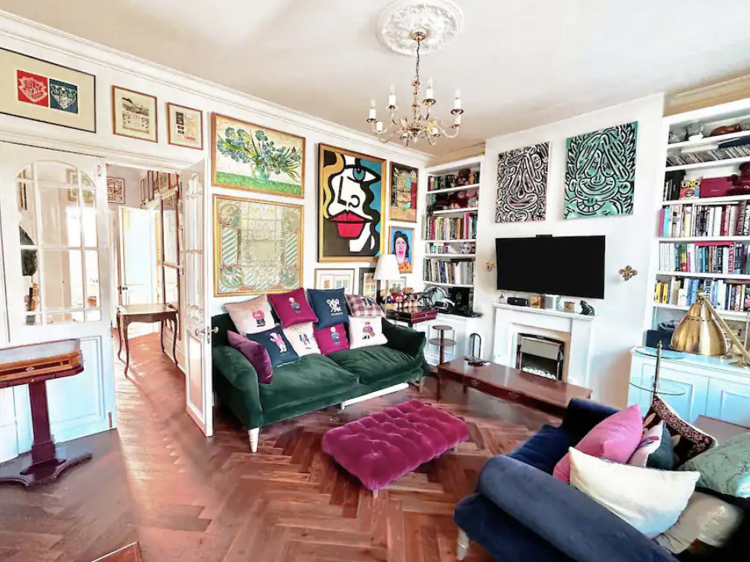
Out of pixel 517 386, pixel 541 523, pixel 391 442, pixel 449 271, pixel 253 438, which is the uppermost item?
pixel 449 271

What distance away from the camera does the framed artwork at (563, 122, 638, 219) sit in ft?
10.3

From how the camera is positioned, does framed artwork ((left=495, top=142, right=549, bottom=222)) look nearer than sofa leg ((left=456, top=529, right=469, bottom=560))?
No

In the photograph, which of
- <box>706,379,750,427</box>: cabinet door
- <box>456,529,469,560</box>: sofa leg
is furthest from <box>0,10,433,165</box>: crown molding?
<box>706,379,750,427</box>: cabinet door

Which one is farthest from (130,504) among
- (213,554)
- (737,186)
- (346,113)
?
(737,186)

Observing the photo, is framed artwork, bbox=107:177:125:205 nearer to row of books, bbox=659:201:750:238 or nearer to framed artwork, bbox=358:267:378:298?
framed artwork, bbox=358:267:378:298

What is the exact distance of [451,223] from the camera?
4684mm

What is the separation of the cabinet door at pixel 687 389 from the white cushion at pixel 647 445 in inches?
60.7

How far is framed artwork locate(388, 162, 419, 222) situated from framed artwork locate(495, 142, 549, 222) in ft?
3.82

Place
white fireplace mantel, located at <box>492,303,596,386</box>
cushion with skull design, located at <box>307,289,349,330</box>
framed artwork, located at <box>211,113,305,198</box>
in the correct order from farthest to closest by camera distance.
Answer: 1. cushion with skull design, located at <box>307,289,349,330</box>
2. white fireplace mantel, located at <box>492,303,596,386</box>
3. framed artwork, located at <box>211,113,305,198</box>

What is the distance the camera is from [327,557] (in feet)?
5.48

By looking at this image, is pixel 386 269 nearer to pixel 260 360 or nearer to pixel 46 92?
pixel 260 360

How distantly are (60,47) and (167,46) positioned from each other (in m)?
0.67

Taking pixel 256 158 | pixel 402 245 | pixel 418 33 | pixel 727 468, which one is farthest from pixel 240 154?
pixel 727 468

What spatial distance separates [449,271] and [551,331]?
4.89 feet
